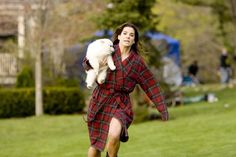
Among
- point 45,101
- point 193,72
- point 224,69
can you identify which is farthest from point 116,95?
point 193,72

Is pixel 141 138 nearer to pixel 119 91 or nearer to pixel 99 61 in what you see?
pixel 119 91

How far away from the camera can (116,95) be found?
7.88 m

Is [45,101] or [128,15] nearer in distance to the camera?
[128,15]

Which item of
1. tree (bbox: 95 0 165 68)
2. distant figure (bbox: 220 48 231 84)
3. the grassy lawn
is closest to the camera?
the grassy lawn

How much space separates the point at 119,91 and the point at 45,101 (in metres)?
14.8

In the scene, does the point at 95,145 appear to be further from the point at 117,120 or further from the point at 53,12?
the point at 53,12

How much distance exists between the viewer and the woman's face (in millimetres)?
7840

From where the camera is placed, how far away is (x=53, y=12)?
2264cm

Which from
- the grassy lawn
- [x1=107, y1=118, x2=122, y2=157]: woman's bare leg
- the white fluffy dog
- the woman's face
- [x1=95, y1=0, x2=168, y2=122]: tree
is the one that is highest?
[x1=95, y1=0, x2=168, y2=122]: tree

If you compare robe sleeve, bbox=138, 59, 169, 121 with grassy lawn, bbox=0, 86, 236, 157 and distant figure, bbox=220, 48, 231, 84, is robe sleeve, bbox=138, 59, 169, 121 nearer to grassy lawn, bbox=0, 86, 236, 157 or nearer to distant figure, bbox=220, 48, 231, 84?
grassy lawn, bbox=0, 86, 236, 157

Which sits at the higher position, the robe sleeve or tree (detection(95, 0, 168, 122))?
tree (detection(95, 0, 168, 122))

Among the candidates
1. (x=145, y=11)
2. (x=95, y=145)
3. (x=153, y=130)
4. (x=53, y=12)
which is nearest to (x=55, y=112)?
(x=53, y=12)

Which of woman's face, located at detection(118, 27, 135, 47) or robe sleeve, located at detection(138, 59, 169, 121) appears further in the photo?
robe sleeve, located at detection(138, 59, 169, 121)

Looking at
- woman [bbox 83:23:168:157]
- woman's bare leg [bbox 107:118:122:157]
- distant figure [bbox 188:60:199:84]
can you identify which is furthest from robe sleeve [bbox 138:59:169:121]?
distant figure [bbox 188:60:199:84]
